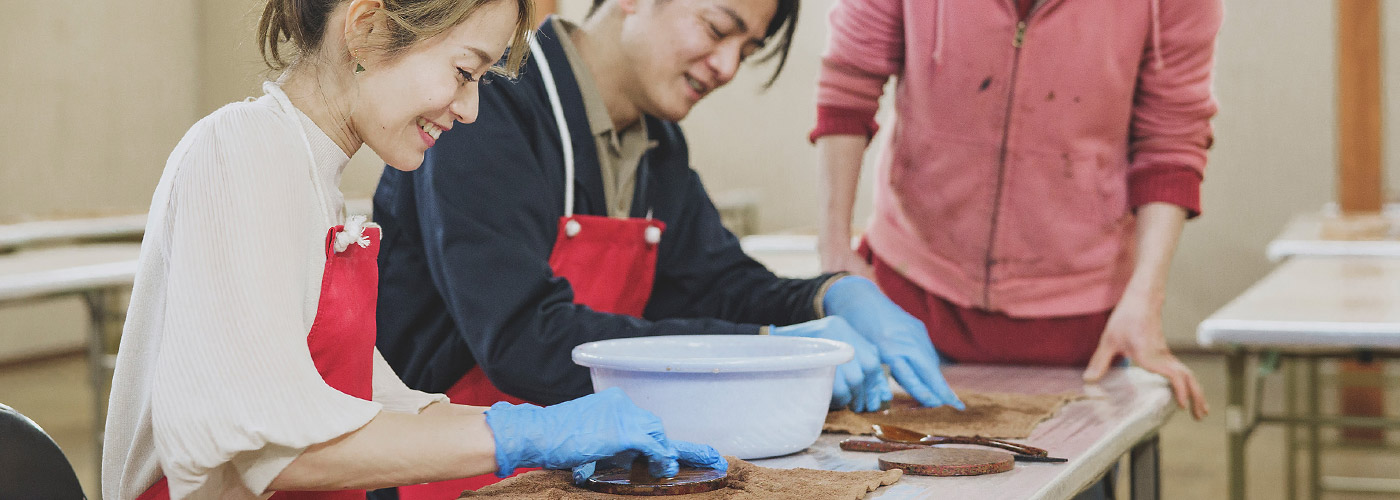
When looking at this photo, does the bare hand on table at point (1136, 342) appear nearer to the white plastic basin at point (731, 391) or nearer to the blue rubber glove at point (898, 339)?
the blue rubber glove at point (898, 339)

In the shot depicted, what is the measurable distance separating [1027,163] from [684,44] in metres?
0.59

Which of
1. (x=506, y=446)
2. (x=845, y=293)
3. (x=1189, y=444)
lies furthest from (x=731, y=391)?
(x=1189, y=444)

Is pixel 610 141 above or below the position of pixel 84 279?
above

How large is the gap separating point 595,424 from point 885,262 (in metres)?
1.02

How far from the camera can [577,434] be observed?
87 cm

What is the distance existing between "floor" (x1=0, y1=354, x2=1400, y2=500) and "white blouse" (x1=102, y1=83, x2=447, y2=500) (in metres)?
3.08

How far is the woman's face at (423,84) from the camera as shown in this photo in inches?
35.0

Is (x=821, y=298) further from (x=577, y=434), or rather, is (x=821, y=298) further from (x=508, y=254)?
(x=577, y=434)

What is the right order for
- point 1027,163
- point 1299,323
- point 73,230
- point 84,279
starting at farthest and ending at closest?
point 73,230 < point 84,279 < point 1299,323 < point 1027,163

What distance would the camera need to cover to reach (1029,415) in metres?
1.29

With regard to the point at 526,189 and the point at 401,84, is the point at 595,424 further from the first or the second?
the point at 526,189

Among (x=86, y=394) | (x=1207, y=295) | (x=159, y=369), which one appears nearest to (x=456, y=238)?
(x=159, y=369)

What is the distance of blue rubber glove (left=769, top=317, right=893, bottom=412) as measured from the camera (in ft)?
3.98

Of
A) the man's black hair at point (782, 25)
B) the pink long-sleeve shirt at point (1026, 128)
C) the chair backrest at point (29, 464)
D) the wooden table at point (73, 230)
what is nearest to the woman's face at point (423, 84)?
the chair backrest at point (29, 464)
